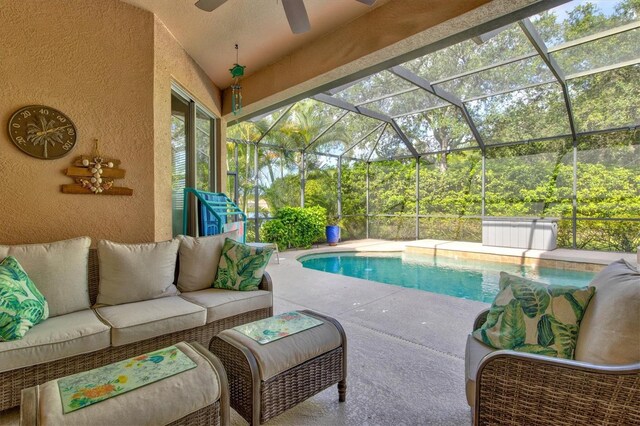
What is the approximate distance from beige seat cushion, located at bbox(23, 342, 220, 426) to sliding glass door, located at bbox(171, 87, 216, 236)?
3.10 meters

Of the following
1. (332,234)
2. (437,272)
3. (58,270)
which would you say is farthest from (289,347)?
(332,234)

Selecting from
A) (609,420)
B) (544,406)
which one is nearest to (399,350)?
(544,406)

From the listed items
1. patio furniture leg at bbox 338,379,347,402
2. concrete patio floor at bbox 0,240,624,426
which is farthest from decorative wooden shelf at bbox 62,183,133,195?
patio furniture leg at bbox 338,379,347,402

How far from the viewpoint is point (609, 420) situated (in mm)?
1130

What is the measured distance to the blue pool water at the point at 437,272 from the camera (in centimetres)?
575

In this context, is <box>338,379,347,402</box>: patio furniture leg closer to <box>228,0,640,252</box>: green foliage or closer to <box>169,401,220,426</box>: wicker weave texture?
<box>169,401,220,426</box>: wicker weave texture

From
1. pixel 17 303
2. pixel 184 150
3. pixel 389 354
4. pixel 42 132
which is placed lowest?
pixel 389 354

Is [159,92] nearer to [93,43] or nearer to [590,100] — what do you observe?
[93,43]

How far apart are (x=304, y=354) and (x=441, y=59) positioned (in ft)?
19.5

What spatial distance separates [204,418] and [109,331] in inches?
43.9

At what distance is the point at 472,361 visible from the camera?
162cm

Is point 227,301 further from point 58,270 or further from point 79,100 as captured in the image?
point 79,100

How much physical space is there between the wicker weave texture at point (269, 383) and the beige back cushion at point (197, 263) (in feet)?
3.90

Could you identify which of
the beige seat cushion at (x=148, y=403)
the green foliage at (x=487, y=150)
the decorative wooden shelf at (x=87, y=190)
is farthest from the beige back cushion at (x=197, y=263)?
the green foliage at (x=487, y=150)
